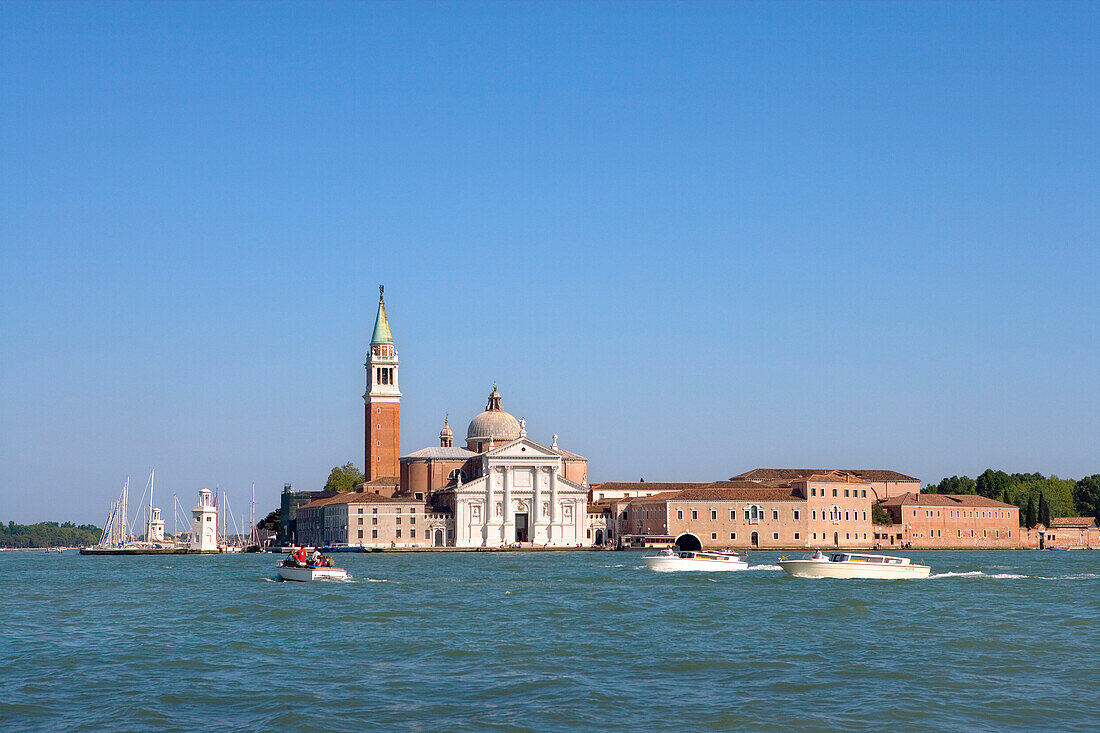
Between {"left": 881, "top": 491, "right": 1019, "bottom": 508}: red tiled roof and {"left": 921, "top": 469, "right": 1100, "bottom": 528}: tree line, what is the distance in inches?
213

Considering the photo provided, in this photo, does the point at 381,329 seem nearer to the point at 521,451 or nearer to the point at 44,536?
the point at 521,451

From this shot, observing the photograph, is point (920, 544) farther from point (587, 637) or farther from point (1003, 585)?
point (587, 637)

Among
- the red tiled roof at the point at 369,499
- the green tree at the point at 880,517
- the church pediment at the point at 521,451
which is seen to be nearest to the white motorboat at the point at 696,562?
the church pediment at the point at 521,451

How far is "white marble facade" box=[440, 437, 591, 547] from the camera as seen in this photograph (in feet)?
278

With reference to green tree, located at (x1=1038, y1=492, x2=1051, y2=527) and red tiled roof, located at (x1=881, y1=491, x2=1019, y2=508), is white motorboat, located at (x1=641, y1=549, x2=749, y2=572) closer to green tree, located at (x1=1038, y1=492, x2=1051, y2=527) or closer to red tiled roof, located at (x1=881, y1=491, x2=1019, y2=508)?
red tiled roof, located at (x1=881, y1=491, x2=1019, y2=508)

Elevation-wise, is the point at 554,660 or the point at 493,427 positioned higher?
the point at 493,427

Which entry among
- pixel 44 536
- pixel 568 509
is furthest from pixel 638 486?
pixel 44 536

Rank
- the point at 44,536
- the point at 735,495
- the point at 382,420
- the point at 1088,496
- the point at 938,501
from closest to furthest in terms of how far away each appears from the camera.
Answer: the point at 735,495
the point at 938,501
the point at 382,420
the point at 1088,496
the point at 44,536

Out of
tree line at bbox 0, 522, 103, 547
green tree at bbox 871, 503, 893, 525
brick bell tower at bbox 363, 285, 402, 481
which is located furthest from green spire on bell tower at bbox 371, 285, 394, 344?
tree line at bbox 0, 522, 103, 547

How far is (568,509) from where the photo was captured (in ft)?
283

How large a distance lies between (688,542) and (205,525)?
110 feet

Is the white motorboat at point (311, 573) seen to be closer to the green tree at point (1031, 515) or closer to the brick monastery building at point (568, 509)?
the brick monastery building at point (568, 509)

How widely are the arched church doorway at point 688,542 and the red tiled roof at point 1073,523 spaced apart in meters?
31.0

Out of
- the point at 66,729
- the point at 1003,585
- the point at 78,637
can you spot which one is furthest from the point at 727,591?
the point at 66,729
